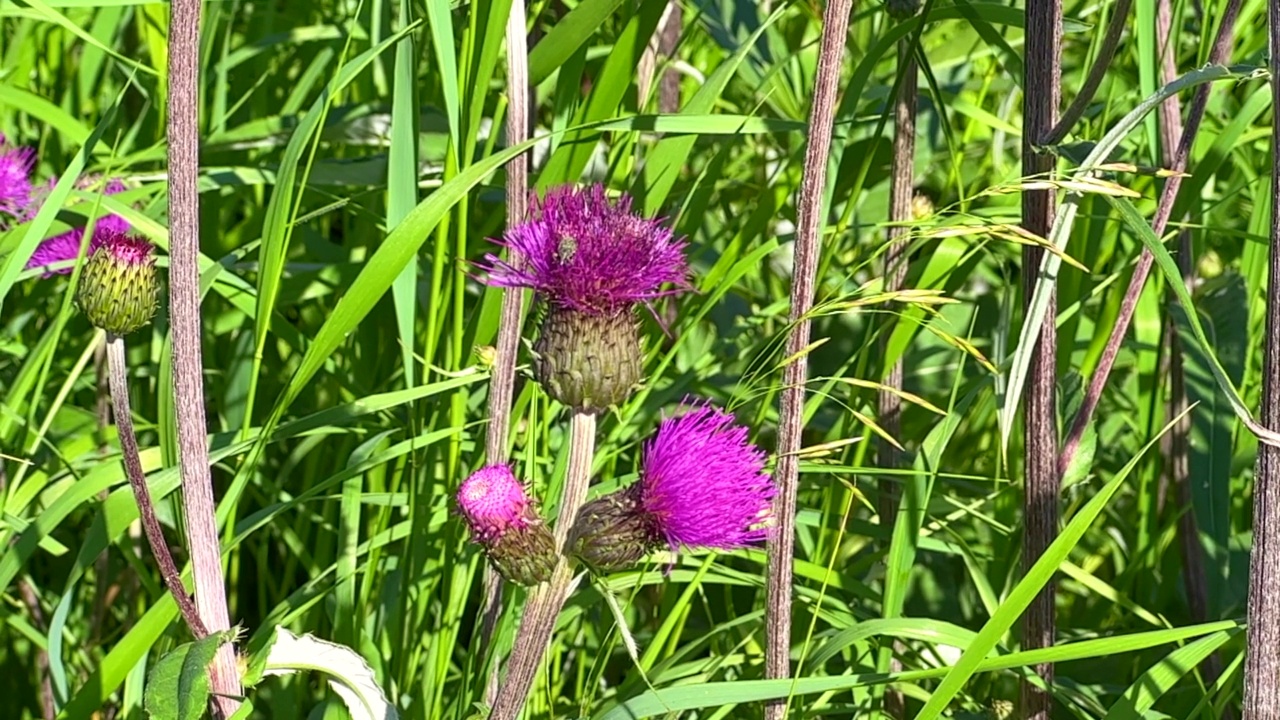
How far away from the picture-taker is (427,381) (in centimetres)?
125

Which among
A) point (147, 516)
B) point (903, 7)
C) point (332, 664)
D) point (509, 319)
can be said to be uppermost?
point (903, 7)

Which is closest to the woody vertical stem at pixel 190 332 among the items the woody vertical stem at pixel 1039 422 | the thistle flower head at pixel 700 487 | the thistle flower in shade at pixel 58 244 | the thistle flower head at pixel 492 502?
the thistle flower head at pixel 492 502

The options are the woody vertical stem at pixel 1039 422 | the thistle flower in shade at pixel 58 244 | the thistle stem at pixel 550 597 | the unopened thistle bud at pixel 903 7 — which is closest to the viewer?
the thistle stem at pixel 550 597

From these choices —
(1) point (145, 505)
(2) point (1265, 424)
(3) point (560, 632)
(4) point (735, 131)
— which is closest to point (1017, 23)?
(4) point (735, 131)

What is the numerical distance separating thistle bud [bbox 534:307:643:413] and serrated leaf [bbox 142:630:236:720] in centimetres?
26

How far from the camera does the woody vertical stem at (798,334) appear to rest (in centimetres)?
96

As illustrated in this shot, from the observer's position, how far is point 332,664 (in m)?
0.98

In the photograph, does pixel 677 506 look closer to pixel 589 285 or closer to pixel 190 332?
pixel 589 285

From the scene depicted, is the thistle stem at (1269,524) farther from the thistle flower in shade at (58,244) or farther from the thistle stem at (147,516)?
the thistle flower in shade at (58,244)

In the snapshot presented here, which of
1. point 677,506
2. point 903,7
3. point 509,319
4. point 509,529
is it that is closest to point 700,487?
point 677,506

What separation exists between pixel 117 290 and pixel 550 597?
38 cm

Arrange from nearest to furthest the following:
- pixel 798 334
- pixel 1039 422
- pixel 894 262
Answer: pixel 798 334
pixel 1039 422
pixel 894 262

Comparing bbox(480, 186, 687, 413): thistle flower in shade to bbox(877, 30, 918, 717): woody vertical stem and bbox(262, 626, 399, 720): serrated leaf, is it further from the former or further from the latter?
bbox(877, 30, 918, 717): woody vertical stem

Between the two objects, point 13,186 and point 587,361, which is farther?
point 13,186
